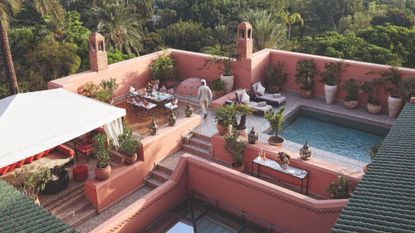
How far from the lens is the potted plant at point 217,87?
684 inches

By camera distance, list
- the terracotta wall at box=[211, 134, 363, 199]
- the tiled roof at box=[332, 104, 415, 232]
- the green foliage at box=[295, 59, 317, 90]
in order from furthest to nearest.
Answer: the green foliage at box=[295, 59, 317, 90] → the terracotta wall at box=[211, 134, 363, 199] → the tiled roof at box=[332, 104, 415, 232]

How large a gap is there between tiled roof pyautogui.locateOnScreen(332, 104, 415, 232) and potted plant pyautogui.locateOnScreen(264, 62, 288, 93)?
30.2 feet

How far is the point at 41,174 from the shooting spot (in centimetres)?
1104

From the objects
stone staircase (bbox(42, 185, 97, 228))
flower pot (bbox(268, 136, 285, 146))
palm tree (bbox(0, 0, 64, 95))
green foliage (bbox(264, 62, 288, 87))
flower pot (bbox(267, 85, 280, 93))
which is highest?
palm tree (bbox(0, 0, 64, 95))

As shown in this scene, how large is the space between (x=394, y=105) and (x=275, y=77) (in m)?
4.88

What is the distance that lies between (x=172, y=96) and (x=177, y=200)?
5385 millimetres

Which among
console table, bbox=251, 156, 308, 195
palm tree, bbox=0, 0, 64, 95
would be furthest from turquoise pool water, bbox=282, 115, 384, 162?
palm tree, bbox=0, 0, 64, 95

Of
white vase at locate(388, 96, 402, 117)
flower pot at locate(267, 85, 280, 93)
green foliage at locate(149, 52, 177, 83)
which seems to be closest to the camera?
white vase at locate(388, 96, 402, 117)

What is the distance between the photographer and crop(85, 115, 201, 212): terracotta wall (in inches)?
463

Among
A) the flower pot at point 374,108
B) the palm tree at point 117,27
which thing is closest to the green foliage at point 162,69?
the flower pot at point 374,108

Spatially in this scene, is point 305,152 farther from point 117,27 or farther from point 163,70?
point 117,27

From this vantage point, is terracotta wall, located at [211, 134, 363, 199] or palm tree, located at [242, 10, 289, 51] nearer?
terracotta wall, located at [211, 134, 363, 199]

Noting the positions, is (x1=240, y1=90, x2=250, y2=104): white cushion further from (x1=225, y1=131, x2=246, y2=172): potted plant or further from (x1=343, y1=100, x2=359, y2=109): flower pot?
(x1=343, y1=100, x2=359, y2=109): flower pot

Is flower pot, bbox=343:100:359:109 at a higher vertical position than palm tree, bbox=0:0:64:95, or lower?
lower
